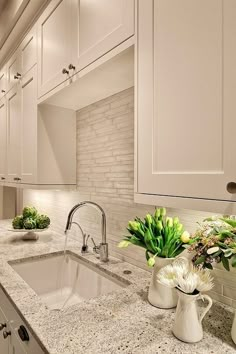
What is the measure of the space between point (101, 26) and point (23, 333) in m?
1.21

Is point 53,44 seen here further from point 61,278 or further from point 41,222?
point 61,278

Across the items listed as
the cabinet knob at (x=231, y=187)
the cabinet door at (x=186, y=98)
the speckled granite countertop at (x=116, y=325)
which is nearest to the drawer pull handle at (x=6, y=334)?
the speckled granite countertop at (x=116, y=325)

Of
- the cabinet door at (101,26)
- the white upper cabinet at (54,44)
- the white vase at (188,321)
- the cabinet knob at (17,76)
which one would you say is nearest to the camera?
the white vase at (188,321)

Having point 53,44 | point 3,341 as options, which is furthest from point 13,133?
point 3,341

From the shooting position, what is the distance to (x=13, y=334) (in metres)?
1.03

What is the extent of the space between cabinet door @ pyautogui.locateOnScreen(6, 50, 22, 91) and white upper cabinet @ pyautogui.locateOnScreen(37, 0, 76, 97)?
457mm

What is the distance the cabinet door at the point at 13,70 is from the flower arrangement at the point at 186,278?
6.07ft

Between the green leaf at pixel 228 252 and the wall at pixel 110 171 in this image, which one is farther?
the wall at pixel 110 171

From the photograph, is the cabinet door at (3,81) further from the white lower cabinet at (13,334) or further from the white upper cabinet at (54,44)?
the white lower cabinet at (13,334)

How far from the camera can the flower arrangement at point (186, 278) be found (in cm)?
74

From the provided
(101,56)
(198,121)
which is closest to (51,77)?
(101,56)

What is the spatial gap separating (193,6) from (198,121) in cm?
32

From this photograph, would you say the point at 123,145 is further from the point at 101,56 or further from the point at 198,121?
the point at 198,121

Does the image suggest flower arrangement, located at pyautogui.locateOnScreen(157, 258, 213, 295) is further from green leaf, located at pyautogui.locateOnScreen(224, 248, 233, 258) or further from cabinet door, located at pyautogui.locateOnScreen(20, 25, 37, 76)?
cabinet door, located at pyautogui.locateOnScreen(20, 25, 37, 76)
